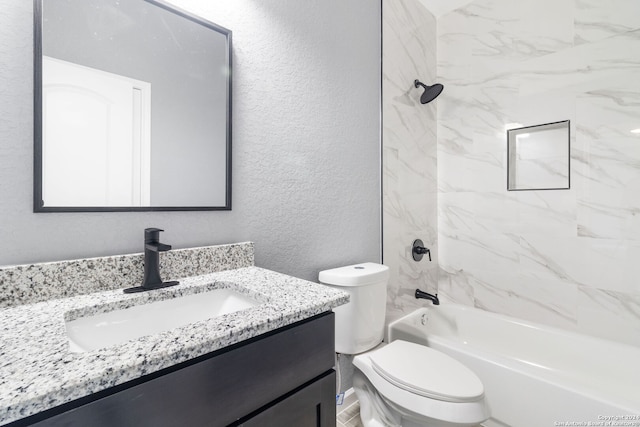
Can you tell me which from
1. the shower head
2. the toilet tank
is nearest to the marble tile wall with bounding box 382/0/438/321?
the shower head

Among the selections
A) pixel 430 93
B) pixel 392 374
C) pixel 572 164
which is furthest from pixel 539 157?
pixel 392 374

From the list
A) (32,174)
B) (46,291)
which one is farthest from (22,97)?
(46,291)

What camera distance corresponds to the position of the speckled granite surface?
Result: 73cm

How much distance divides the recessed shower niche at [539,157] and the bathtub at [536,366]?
0.90 metres

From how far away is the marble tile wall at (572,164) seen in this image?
1574mm

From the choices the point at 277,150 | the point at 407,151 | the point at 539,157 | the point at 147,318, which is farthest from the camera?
the point at 407,151

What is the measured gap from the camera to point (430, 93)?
197 cm

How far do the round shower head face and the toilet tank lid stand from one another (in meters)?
1.27

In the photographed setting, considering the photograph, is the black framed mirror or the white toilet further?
the white toilet

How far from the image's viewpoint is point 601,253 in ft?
5.37

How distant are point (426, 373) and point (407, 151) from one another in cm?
140

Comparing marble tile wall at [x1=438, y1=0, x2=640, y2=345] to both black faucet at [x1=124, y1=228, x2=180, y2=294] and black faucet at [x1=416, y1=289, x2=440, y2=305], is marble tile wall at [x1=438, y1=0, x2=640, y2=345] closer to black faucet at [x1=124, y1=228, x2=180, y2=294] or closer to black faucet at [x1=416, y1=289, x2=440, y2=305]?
black faucet at [x1=416, y1=289, x2=440, y2=305]

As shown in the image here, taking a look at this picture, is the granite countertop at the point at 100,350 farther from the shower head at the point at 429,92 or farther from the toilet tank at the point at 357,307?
the shower head at the point at 429,92

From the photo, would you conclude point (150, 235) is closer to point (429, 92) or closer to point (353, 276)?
point (353, 276)
